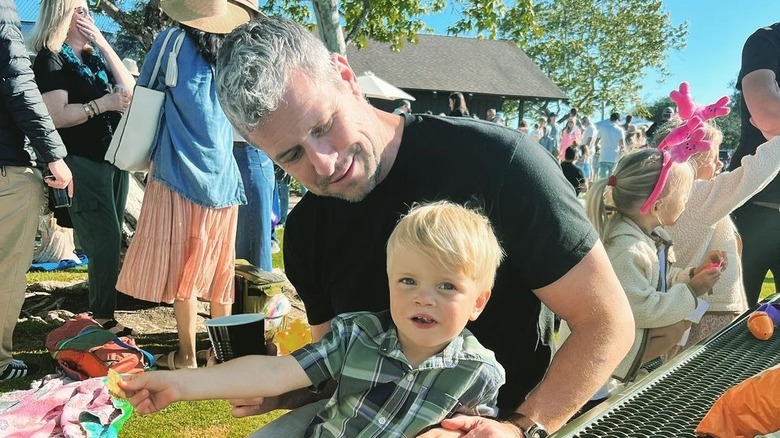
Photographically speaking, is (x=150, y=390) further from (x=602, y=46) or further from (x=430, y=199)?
(x=602, y=46)

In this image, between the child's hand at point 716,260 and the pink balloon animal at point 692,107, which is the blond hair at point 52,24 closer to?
the pink balloon animal at point 692,107

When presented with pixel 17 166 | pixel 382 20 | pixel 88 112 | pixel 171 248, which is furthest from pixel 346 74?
pixel 382 20

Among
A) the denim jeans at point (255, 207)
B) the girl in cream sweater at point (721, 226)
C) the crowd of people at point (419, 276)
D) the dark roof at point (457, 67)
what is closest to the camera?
the crowd of people at point (419, 276)

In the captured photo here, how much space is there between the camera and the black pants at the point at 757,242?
140 inches

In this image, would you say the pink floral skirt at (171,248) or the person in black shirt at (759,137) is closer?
the person in black shirt at (759,137)

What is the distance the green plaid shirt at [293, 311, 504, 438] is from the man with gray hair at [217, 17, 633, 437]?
0.02 m

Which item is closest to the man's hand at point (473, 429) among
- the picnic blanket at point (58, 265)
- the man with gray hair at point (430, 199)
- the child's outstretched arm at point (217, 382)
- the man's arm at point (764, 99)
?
the man with gray hair at point (430, 199)

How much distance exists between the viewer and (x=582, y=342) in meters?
1.56

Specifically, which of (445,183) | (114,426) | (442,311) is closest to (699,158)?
(445,183)

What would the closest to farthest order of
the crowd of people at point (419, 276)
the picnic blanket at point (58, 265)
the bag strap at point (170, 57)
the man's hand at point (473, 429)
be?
1. the man's hand at point (473, 429)
2. the crowd of people at point (419, 276)
3. the bag strap at point (170, 57)
4. the picnic blanket at point (58, 265)

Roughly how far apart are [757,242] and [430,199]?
275 centimetres

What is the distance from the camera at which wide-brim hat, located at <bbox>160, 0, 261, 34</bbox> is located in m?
3.37

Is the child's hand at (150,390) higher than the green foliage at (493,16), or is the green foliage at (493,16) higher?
the green foliage at (493,16)

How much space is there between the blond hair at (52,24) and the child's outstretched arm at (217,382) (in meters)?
2.99
